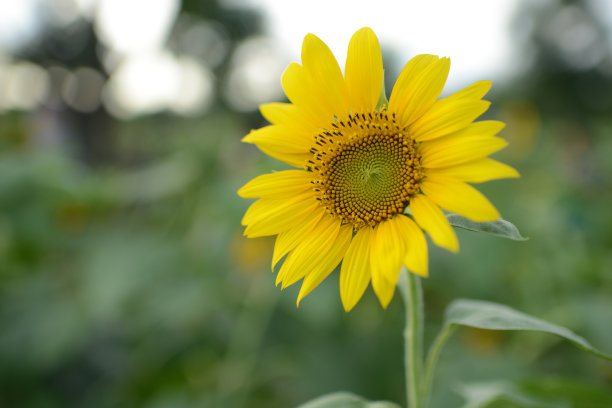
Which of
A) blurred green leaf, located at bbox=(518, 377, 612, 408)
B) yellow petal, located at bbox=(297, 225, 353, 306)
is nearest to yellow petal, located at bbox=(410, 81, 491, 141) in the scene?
yellow petal, located at bbox=(297, 225, 353, 306)

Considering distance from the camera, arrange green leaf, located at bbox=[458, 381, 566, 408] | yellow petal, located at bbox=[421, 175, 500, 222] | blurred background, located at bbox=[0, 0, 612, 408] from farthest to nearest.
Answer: blurred background, located at bbox=[0, 0, 612, 408], green leaf, located at bbox=[458, 381, 566, 408], yellow petal, located at bbox=[421, 175, 500, 222]

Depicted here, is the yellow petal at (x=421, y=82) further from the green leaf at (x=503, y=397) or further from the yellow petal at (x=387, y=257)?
the green leaf at (x=503, y=397)

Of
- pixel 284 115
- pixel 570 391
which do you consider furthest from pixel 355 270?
pixel 570 391

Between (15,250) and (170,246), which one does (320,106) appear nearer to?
(170,246)

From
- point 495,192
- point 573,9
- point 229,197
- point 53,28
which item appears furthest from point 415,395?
point 573,9

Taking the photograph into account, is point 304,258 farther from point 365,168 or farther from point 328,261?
point 365,168

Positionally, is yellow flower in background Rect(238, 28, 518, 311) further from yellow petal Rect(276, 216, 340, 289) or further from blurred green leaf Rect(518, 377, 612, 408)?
blurred green leaf Rect(518, 377, 612, 408)
